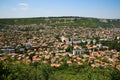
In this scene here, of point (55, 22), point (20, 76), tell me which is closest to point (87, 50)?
point (20, 76)

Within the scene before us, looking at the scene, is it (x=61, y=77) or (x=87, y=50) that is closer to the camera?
(x=61, y=77)

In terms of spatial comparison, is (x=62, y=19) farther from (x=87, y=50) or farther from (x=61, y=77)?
(x=61, y=77)

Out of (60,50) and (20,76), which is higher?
(20,76)

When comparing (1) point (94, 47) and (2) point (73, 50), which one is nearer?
(2) point (73, 50)

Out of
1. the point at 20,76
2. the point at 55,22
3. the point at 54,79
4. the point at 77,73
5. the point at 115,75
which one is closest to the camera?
the point at 20,76

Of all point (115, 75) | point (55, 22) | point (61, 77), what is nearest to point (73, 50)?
point (61, 77)

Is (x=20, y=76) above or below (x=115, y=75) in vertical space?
above

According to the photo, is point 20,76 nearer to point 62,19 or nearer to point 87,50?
point 87,50

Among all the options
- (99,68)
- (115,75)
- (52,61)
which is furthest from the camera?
(52,61)

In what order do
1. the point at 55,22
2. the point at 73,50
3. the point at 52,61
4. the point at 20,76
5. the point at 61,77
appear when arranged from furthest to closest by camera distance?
1. the point at 55,22
2. the point at 73,50
3. the point at 52,61
4. the point at 61,77
5. the point at 20,76
